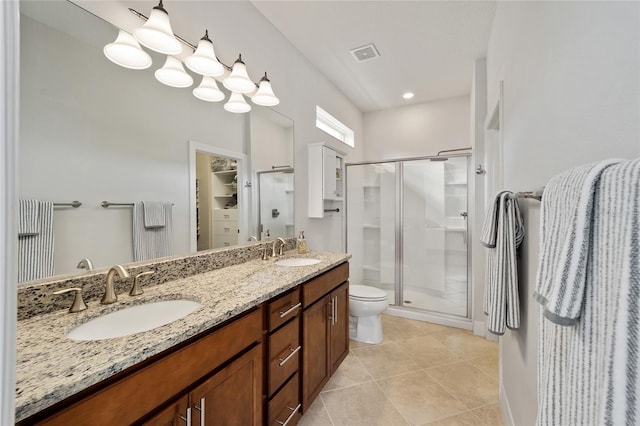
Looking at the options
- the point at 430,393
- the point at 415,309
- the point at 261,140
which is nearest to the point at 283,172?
the point at 261,140

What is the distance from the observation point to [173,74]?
138cm

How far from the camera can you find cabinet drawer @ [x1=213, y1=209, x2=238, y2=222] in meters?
1.67

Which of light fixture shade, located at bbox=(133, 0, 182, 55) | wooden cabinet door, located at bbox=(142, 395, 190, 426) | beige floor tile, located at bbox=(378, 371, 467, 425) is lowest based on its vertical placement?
beige floor tile, located at bbox=(378, 371, 467, 425)

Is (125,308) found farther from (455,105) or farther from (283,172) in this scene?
(455,105)

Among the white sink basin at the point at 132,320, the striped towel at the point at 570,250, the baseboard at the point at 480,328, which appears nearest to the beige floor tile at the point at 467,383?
the baseboard at the point at 480,328

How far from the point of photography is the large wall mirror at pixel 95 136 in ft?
3.12

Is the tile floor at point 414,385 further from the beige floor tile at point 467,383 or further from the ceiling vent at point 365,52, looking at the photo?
the ceiling vent at point 365,52

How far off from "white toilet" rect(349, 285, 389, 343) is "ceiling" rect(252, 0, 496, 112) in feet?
7.49

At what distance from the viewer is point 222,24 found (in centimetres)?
171

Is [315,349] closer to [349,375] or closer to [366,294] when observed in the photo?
[349,375]

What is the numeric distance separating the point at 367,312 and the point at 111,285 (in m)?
1.93

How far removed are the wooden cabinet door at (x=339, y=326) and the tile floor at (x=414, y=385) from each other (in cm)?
16

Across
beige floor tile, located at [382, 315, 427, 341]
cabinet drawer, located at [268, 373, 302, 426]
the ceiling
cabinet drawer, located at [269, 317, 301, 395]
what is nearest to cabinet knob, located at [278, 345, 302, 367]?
cabinet drawer, located at [269, 317, 301, 395]

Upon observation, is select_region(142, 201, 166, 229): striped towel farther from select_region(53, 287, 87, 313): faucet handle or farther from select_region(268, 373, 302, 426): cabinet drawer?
select_region(268, 373, 302, 426): cabinet drawer
